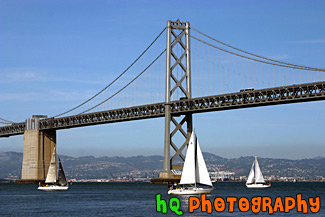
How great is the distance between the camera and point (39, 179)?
10119 centimetres

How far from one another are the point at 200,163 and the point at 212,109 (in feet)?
81.6

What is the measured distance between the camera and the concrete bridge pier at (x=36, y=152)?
10225cm

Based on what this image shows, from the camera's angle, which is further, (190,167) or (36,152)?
(36,152)

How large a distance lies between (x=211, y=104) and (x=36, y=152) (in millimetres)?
35003

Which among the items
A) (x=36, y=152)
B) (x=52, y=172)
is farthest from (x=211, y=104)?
(x=36, y=152)

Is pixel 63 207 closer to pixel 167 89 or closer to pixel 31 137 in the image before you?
pixel 167 89

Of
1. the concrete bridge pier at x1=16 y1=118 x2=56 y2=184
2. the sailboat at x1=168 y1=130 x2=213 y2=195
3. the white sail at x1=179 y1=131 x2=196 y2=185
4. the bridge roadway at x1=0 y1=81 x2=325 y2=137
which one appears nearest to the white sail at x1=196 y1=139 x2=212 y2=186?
the sailboat at x1=168 y1=130 x2=213 y2=195

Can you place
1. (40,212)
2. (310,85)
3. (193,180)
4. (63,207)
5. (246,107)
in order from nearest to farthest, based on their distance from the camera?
(40,212) → (63,207) → (193,180) → (310,85) → (246,107)

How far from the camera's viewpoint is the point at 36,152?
103 metres

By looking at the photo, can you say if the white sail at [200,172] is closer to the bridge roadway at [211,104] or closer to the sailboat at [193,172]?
the sailboat at [193,172]

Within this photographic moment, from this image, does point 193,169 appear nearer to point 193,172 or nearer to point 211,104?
point 193,172

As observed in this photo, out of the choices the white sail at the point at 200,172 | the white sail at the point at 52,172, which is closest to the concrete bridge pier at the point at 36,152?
the white sail at the point at 52,172

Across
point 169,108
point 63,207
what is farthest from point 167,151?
point 63,207

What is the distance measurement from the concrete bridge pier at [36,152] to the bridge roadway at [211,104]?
9.90 ft
